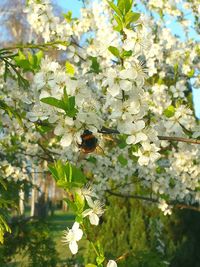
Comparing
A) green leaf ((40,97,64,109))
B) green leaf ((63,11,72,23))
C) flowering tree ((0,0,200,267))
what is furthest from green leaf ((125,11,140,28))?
green leaf ((63,11,72,23))

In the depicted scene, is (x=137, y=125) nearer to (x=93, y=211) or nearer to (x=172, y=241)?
(x=93, y=211)

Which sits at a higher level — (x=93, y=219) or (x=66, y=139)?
(x=66, y=139)

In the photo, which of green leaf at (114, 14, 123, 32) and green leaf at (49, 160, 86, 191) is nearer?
green leaf at (49, 160, 86, 191)

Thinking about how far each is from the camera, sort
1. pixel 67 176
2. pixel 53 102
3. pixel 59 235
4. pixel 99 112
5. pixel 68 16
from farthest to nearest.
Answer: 1. pixel 59 235
2. pixel 68 16
3. pixel 99 112
4. pixel 53 102
5. pixel 67 176

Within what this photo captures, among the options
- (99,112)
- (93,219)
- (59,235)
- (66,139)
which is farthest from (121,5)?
(59,235)

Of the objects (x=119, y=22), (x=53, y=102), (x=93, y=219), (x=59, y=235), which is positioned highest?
(x=119, y=22)

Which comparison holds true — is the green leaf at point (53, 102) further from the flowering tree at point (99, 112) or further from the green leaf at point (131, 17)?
the green leaf at point (131, 17)

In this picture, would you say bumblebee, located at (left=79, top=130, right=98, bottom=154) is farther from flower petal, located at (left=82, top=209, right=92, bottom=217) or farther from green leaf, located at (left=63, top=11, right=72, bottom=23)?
green leaf, located at (left=63, top=11, right=72, bottom=23)

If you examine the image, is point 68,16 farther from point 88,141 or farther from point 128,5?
point 88,141

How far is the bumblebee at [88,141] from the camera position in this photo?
1.99m

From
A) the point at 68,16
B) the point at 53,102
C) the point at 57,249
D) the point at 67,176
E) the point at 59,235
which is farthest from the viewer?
the point at 59,235

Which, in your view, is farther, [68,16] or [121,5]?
[68,16]

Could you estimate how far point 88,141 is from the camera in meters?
2.00

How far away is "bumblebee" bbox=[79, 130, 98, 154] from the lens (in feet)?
6.54
